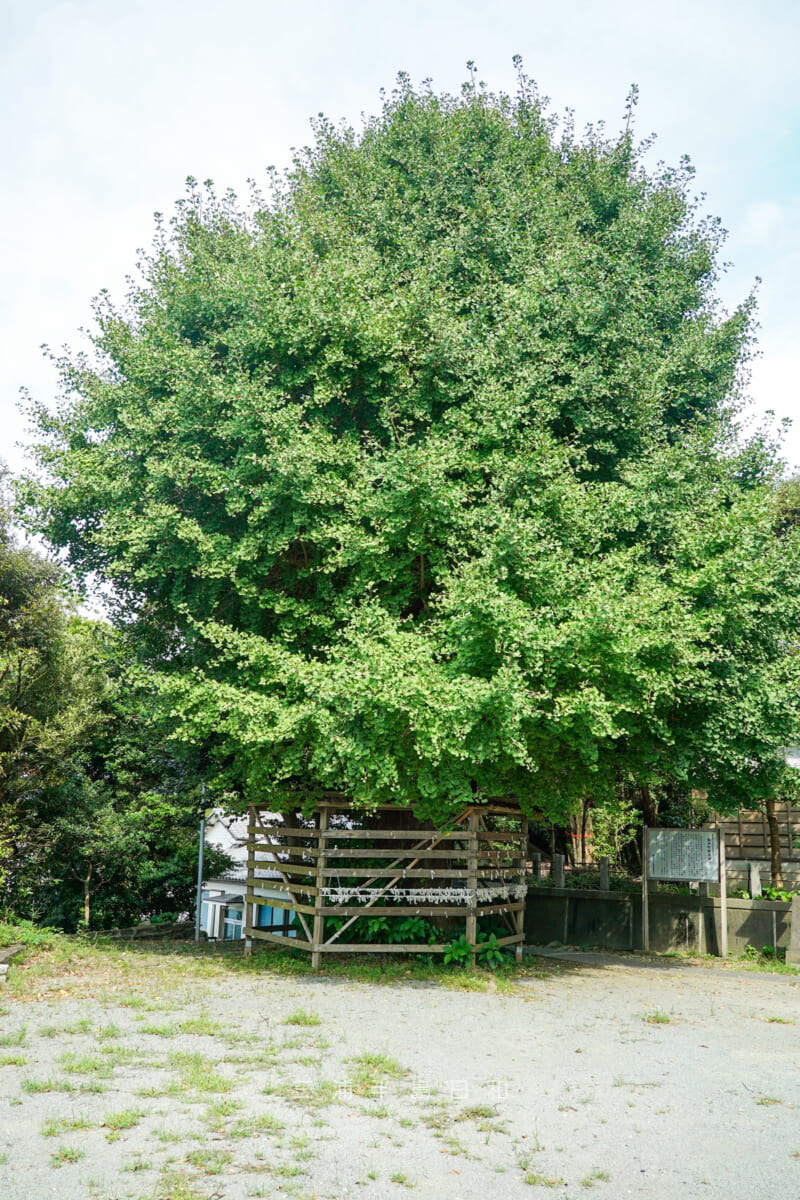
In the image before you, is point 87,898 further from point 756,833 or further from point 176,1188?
point 176,1188

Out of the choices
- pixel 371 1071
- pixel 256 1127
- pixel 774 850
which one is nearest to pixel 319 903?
pixel 371 1071

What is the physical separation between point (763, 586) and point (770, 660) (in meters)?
1.69

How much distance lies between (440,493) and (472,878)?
18.3ft

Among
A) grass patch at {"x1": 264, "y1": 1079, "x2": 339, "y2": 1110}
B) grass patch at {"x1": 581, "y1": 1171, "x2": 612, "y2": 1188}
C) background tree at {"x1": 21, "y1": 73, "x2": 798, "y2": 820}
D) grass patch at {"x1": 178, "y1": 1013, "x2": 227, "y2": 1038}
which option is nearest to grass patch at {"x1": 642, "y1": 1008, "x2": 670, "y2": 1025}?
background tree at {"x1": 21, "y1": 73, "x2": 798, "y2": 820}

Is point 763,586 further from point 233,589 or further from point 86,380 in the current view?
point 86,380

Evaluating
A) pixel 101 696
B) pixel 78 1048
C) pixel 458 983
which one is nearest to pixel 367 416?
pixel 458 983

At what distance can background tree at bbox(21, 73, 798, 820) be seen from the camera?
34.1 feet

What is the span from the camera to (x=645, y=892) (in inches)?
609

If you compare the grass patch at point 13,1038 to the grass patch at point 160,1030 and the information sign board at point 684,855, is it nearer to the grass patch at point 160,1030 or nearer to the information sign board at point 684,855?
the grass patch at point 160,1030

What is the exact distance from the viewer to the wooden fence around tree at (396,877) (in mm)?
12219

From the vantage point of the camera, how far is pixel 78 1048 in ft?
24.0

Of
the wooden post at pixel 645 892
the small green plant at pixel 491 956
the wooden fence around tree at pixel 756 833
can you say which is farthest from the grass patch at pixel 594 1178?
the wooden fence around tree at pixel 756 833

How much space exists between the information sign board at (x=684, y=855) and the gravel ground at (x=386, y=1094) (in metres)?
4.01

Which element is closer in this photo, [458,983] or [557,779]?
[458,983]
